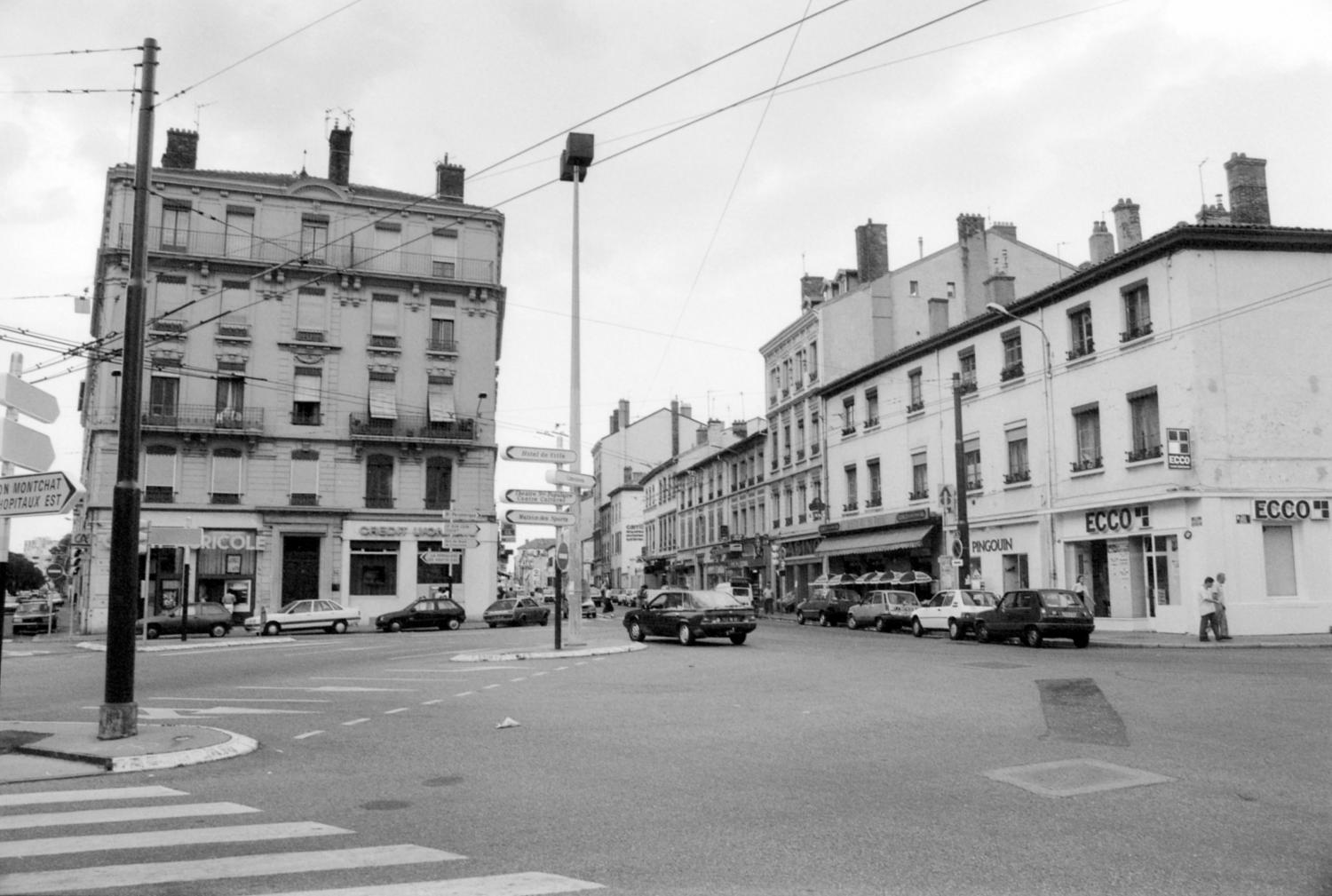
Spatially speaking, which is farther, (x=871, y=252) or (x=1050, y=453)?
(x=871, y=252)

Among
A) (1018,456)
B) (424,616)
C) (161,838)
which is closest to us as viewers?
(161,838)

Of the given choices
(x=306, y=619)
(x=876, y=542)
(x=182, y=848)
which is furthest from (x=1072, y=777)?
(x=876, y=542)

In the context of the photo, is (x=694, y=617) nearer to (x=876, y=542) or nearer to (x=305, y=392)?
(x=876, y=542)

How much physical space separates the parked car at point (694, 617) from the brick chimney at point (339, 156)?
96.6 feet

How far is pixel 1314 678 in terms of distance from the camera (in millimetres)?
14438

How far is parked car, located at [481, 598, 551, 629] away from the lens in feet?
137

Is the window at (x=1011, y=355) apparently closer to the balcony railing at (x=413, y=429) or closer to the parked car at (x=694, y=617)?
the parked car at (x=694, y=617)

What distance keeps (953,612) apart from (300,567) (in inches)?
1065

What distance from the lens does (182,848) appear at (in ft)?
18.8

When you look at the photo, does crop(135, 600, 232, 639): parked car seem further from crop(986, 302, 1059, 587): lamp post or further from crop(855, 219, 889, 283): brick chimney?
crop(855, 219, 889, 283): brick chimney

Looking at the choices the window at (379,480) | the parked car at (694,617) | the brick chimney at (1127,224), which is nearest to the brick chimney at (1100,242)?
the brick chimney at (1127,224)

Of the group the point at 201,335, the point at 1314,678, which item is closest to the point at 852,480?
the point at 201,335

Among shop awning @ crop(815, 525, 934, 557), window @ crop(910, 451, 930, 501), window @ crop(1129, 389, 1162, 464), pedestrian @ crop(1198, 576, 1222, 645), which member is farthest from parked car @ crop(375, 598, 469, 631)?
pedestrian @ crop(1198, 576, 1222, 645)

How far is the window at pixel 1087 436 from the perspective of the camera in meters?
30.8
